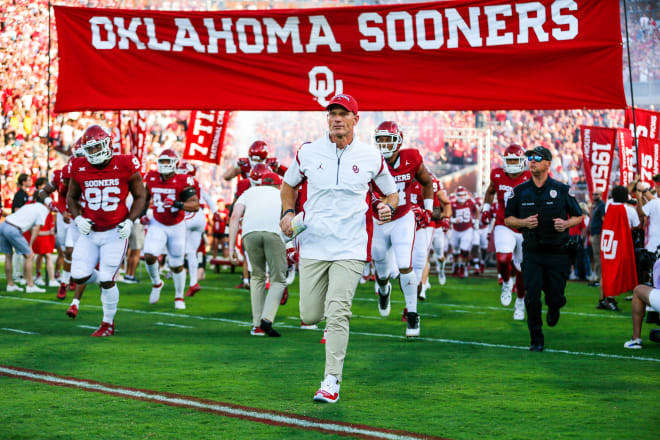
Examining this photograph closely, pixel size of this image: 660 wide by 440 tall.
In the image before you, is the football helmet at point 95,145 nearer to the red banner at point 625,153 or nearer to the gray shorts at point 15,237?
the gray shorts at point 15,237

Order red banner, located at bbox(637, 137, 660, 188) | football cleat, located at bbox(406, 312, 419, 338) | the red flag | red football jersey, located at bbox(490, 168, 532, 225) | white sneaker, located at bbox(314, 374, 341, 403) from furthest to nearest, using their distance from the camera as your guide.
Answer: red banner, located at bbox(637, 137, 660, 188), the red flag, red football jersey, located at bbox(490, 168, 532, 225), football cleat, located at bbox(406, 312, 419, 338), white sneaker, located at bbox(314, 374, 341, 403)

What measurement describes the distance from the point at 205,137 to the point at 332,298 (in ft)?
44.9

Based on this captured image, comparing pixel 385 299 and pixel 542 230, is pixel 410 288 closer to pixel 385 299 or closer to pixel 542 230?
pixel 385 299

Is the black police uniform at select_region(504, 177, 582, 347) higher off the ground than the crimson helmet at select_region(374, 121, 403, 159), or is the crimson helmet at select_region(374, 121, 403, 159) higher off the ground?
the crimson helmet at select_region(374, 121, 403, 159)

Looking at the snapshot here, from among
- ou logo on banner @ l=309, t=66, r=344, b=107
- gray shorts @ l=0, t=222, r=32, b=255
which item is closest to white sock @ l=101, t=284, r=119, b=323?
ou logo on banner @ l=309, t=66, r=344, b=107

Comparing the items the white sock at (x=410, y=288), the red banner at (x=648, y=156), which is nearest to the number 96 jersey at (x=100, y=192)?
the white sock at (x=410, y=288)

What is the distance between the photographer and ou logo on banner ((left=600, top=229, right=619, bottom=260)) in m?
14.3

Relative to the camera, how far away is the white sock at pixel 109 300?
34.7 ft

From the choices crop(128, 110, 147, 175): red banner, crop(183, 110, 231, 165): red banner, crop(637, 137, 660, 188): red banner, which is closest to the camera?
crop(637, 137, 660, 188): red banner

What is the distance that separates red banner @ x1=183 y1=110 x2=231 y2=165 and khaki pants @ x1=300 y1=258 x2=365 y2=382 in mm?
13114

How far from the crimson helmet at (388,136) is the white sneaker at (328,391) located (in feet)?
15.1

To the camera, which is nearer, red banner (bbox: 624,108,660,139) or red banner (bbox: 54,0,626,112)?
red banner (bbox: 54,0,626,112)

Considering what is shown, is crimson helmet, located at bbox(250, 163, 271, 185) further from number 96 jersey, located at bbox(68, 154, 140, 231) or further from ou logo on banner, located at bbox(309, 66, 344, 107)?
number 96 jersey, located at bbox(68, 154, 140, 231)

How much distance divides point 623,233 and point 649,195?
26.9 inches
